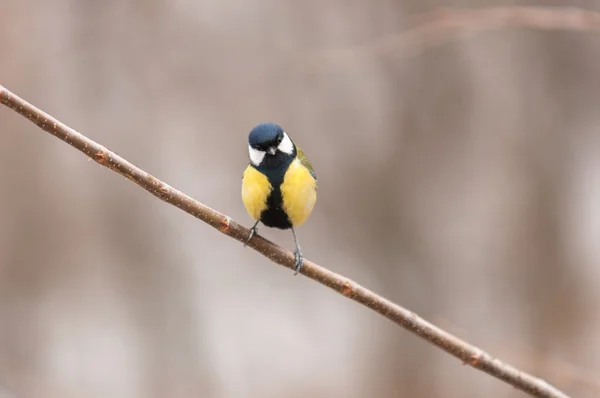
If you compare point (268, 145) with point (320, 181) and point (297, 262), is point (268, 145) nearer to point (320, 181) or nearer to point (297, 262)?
point (297, 262)

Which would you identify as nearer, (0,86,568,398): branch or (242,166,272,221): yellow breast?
(0,86,568,398): branch

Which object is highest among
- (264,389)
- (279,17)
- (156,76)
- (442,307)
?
(279,17)

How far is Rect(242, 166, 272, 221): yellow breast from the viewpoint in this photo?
1.13m

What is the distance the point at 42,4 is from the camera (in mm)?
2553

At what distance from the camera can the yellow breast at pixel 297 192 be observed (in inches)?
44.8

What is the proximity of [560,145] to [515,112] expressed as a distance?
23cm

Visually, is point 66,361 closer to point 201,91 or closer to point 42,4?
point 201,91

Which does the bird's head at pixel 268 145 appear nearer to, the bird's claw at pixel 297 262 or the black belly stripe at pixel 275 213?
the black belly stripe at pixel 275 213

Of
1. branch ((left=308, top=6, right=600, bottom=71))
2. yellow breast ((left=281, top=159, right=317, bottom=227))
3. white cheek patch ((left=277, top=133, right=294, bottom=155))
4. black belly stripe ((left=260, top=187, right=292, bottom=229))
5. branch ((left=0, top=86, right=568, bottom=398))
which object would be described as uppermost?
branch ((left=308, top=6, right=600, bottom=71))

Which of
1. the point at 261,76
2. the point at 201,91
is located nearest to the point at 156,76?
the point at 201,91

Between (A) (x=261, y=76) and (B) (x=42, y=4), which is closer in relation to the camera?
(B) (x=42, y=4)

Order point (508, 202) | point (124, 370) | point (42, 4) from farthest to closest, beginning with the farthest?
point (124, 370) → point (508, 202) → point (42, 4)

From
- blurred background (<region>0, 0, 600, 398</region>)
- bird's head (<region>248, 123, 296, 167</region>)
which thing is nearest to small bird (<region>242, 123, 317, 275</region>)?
bird's head (<region>248, 123, 296, 167</region>)

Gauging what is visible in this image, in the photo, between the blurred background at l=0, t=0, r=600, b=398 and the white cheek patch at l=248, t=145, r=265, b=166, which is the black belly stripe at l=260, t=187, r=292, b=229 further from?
the blurred background at l=0, t=0, r=600, b=398
